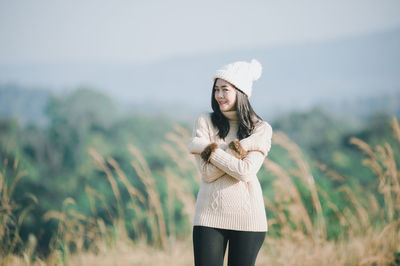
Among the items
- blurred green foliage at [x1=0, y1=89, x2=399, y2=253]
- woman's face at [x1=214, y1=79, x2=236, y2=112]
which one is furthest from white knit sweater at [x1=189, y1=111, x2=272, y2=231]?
blurred green foliage at [x1=0, y1=89, x2=399, y2=253]

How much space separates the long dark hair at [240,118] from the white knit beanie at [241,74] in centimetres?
4

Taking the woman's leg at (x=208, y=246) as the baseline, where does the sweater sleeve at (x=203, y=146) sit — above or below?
above

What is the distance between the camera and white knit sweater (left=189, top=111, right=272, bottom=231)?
175cm

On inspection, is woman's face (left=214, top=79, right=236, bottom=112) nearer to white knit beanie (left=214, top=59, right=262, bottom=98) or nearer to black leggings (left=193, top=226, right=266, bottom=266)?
white knit beanie (left=214, top=59, right=262, bottom=98)

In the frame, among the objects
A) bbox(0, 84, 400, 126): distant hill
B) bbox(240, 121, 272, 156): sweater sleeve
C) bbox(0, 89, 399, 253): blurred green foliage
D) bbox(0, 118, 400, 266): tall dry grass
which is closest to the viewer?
bbox(240, 121, 272, 156): sweater sleeve

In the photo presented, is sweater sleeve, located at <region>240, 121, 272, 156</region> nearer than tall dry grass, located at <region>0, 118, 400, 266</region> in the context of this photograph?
Yes

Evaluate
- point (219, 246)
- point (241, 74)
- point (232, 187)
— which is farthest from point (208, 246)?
point (241, 74)

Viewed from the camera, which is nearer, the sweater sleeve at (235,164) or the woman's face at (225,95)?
the sweater sleeve at (235,164)

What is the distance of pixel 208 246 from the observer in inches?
68.7

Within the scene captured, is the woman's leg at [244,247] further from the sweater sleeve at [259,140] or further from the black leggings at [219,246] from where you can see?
the sweater sleeve at [259,140]

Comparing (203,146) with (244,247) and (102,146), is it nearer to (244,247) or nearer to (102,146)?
(244,247)

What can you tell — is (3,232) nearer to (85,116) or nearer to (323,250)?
(323,250)

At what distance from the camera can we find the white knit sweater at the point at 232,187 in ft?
5.74

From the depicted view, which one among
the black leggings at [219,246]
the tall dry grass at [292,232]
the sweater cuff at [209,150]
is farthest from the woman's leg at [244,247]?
the tall dry grass at [292,232]
